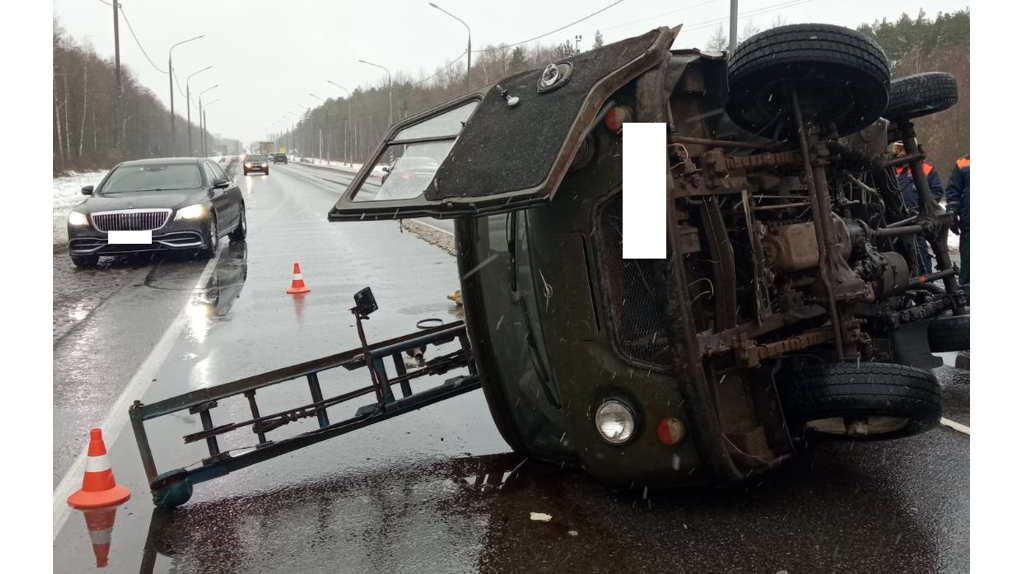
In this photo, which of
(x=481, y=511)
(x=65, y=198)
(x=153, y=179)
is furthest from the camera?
(x=65, y=198)

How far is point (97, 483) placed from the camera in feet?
13.5

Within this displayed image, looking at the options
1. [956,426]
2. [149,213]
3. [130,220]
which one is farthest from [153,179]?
[956,426]

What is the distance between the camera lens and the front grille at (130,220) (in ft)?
41.4

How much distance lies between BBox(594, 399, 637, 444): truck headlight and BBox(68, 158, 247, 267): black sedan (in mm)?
10753

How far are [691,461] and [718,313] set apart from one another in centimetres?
65

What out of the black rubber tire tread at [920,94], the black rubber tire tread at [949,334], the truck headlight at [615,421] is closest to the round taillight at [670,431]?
the truck headlight at [615,421]

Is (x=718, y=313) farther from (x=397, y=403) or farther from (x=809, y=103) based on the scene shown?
Result: (x=397, y=403)

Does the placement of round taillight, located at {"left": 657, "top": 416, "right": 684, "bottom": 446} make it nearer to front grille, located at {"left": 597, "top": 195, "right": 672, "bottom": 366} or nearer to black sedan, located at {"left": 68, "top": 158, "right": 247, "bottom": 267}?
front grille, located at {"left": 597, "top": 195, "right": 672, "bottom": 366}

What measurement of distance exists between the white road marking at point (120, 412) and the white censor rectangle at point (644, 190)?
281cm

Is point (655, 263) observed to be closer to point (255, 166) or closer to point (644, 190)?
point (644, 190)

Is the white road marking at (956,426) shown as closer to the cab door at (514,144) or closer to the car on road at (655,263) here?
the car on road at (655,263)

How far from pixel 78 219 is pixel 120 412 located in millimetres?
8116

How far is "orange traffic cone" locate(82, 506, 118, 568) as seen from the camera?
3590 mm

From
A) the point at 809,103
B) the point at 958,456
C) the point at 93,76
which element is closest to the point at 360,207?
the point at 809,103
